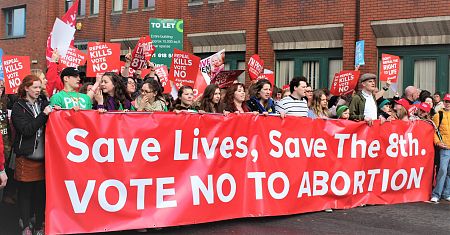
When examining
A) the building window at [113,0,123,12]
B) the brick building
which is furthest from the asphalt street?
the building window at [113,0,123,12]

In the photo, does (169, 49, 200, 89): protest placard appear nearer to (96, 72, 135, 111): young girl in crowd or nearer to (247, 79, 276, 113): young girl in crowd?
(247, 79, 276, 113): young girl in crowd

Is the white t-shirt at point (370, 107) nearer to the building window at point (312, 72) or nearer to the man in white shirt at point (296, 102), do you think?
the man in white shirt at point (296, 102)

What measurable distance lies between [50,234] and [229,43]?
14744mm

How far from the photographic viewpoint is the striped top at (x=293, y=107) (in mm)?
8406

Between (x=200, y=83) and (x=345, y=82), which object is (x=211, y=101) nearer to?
(x=200, y=83)

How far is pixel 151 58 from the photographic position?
42.3 ft

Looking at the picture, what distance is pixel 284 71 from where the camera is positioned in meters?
18.8

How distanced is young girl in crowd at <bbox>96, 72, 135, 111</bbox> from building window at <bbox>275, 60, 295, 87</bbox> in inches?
455

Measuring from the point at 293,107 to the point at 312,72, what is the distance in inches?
387

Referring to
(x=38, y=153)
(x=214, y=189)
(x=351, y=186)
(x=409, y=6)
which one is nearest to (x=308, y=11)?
(x=409, y=6)

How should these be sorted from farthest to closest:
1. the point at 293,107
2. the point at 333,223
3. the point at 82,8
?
the point at 82,8 → the point at 293,107 → the point at 333,223

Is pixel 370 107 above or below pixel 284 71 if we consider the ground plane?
below

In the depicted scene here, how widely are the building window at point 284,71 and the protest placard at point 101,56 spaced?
9.00m

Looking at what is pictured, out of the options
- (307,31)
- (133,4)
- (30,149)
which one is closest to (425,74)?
(307,31)
